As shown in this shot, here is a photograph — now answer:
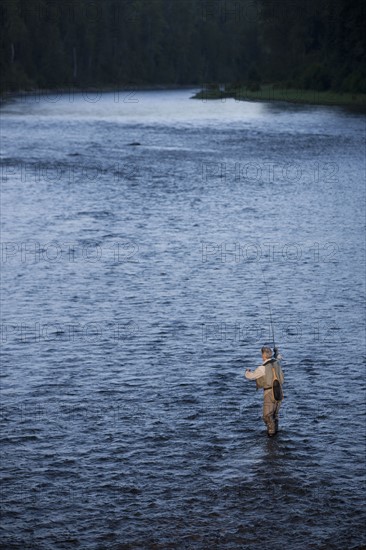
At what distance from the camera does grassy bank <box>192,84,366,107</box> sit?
123688 millimetres

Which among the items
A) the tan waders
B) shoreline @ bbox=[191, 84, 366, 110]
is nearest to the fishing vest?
the tan waders

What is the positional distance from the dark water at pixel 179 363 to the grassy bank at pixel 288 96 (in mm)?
62585

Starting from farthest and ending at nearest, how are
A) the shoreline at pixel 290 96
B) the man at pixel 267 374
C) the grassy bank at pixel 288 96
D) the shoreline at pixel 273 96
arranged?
the shoreline at pixel 273 96
the grassy bank at pixel 288 96
the shoreline at pixel 290 96
the man at pixel 267 374

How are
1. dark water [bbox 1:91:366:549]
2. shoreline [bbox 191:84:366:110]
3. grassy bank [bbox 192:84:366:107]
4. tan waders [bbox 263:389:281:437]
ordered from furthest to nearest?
grassy bank [bbox 192:84:366:107] < shoreline [bbox 191:84:366:110] < tan waders [bbox 263:389:281:437] < dark water [bbox 1:91:366:549]

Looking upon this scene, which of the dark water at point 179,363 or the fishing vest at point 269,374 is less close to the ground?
the fishing vest at point 269,374

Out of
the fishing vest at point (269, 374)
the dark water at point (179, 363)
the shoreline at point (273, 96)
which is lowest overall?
the shoreline at point (273, 96)

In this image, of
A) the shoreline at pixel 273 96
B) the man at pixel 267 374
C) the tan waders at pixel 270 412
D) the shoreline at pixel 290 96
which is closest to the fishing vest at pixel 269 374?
the man at pixel 267 374

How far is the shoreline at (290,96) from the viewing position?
123250 mm

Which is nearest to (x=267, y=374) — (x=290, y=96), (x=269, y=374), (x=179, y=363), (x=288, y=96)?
(x=269, y=374)

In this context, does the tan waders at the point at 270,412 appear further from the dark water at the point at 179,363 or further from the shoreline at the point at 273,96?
the shoreline at the point at 273,96

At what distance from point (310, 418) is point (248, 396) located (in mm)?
1920

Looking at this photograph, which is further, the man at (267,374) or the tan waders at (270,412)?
the tan waders at (270,412)

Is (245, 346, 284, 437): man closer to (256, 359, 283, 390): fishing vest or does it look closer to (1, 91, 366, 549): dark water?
(256, 359, 283, 390): fishing vest

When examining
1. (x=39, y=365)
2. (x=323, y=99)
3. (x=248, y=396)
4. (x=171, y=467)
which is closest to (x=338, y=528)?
(x=171, y=467)
